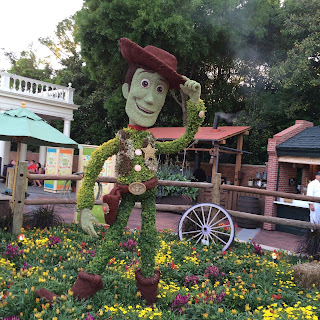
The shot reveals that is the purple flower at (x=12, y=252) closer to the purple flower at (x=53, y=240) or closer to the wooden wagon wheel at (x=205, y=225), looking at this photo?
the purple flower at (x=53, y=240)

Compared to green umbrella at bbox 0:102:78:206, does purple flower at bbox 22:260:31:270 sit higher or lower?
lower

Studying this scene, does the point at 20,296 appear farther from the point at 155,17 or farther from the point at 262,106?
the point at 262,106

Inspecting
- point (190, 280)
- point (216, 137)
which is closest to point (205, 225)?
point (190, 280)

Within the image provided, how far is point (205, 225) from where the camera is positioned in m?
5.93

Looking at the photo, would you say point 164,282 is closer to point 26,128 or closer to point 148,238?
point 148,238

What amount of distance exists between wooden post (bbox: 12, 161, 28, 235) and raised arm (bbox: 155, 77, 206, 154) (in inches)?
118

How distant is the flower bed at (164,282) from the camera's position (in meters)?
3.14

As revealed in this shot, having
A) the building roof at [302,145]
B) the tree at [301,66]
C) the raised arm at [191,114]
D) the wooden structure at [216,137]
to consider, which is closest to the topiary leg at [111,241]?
the raised arm at [191,114]

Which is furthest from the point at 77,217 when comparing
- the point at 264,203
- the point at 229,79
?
the point at 229,79

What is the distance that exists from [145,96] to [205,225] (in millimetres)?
3133

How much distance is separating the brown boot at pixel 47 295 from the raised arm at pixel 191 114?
183 cm

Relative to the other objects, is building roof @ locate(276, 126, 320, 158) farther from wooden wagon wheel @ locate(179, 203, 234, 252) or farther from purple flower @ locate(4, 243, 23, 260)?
purple flower @ locate(4, 243, 23, 260)

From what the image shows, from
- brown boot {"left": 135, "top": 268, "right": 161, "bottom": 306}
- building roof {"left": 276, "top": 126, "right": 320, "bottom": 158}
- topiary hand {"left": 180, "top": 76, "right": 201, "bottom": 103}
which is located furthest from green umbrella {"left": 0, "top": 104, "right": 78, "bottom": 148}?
building roof {"left": 276, "top": 126, "right": 320, "bottom": 158}

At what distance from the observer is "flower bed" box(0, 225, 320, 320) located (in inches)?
124
